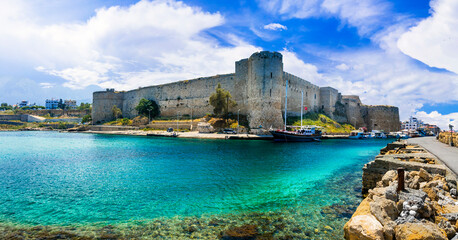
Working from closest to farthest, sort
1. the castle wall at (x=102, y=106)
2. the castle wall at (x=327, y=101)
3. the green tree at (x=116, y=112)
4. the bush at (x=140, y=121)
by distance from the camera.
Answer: the bush at (x=140, y=121)
the castle wall at (x=327, y=101)
the green tree at (x=116, y=112)
the castle wall at (x=102, y=106)

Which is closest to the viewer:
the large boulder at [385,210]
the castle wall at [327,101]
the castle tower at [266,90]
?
the large boulder at [385,210]

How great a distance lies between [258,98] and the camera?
32.2 m

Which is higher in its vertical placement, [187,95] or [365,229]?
[187,95]

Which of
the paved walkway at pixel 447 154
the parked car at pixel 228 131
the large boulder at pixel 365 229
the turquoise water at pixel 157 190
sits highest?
the parked car at pixel 228 131

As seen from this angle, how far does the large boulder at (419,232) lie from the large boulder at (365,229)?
0.76 feet

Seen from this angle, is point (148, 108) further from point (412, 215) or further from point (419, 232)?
point (419, 232)

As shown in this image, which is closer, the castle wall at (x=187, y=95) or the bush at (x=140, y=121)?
the castle wall at (x=187, y=95)

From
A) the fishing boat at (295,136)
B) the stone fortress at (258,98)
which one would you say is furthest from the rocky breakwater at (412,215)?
the stone fortress at (258,98)

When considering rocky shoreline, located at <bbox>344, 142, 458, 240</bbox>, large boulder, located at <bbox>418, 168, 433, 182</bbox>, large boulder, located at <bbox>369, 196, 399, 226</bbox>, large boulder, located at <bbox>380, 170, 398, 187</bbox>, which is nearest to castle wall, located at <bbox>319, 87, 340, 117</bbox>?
large boulder, located at <bbox>380, 170, 398, 187</bbox>

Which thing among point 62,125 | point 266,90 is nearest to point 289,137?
point 266,90

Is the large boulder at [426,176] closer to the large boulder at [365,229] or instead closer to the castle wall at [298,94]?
the large boulder at [365,229]

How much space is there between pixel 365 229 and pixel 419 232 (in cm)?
68

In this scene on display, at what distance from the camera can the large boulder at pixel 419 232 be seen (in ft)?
9.86

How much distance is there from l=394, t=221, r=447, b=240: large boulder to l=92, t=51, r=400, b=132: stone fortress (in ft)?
93.4
